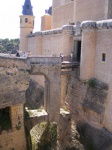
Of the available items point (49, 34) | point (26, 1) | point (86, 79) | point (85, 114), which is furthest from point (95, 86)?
point (26, 1)

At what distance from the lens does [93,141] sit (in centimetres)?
1466

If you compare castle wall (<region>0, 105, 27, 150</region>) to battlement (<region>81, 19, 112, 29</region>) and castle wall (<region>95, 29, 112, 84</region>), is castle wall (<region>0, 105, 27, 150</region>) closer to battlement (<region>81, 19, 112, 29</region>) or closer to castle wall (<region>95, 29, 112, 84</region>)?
castle wall (<region>95, 29, 112, 84</region>)

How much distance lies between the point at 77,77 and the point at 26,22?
1570 cm

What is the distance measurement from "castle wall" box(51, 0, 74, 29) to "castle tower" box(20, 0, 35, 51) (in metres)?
3.67

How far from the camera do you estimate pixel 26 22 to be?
30.0m

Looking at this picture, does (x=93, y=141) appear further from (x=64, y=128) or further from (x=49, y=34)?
(x=49, y=34)

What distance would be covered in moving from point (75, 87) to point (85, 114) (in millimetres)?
2513

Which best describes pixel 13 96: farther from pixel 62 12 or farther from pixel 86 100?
pixel 62 12

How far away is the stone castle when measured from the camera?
42.6ft

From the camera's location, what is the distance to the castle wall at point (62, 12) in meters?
24.3

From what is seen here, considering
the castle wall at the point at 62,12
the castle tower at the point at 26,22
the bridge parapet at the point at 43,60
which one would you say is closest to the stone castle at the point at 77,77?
the bridge parapet at the point at 43,60

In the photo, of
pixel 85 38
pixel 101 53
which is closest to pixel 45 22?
pixel 85 38

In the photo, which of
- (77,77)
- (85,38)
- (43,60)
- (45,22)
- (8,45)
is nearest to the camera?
(43,60)

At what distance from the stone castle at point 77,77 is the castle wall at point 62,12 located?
8.22ft
